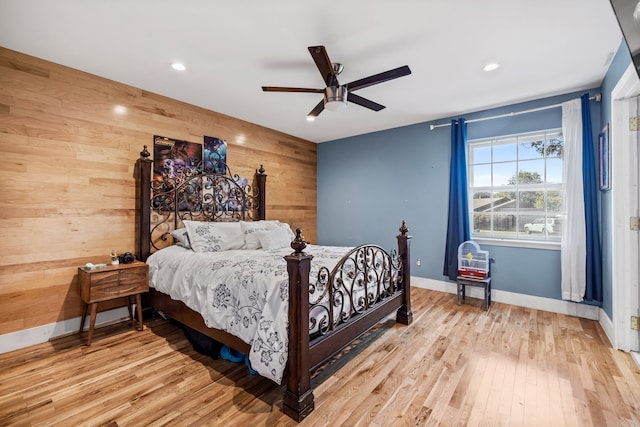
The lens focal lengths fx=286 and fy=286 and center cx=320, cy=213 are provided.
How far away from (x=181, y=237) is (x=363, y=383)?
97.1 inches

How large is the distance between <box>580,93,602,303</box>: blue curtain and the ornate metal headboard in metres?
4.09

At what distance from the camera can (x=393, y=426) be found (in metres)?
1.65

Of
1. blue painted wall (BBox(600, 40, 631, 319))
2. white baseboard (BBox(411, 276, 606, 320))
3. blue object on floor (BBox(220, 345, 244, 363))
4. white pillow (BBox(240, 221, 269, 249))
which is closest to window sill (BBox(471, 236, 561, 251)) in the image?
blue painted wall (BBox(600, 40, 631, 319))

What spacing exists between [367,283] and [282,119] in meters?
2.92

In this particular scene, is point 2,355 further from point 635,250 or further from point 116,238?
point 635,250

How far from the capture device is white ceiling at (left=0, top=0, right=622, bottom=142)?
2.00 metres

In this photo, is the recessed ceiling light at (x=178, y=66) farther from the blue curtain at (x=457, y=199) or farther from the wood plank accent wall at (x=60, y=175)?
the blue curtain at (x=457, y=199)

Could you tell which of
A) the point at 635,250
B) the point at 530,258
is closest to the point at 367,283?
the point at 635,250

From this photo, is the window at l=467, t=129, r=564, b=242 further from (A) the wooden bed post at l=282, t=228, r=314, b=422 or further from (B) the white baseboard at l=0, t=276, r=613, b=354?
(A) the wooden bed post at l=282, t=228, r=314, b=422

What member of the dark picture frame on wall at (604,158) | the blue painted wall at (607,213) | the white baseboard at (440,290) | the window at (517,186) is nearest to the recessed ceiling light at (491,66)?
the blue painted wall at (607,213)

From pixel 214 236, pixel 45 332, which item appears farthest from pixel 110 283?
pixel 214 236

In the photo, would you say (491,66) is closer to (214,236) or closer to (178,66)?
(178,66)

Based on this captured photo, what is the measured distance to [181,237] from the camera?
330cm

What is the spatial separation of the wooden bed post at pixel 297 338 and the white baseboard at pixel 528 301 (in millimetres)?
3210
